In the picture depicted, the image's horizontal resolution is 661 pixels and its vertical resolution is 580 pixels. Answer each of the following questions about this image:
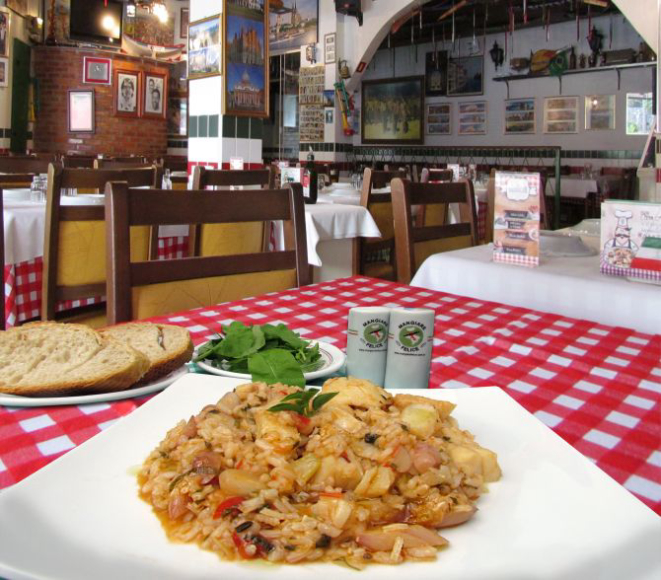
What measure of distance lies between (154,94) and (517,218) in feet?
32.9

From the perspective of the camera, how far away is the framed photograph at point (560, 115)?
9.62 metres

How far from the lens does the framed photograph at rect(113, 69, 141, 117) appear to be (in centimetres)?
1017

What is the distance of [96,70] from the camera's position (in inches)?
393

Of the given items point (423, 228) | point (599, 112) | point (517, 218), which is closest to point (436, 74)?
point (599, 112)

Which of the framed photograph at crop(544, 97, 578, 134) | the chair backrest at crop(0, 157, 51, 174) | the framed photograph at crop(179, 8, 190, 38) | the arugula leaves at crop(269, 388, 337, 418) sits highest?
the framed photograph at crop(179, 8, 190, 38)

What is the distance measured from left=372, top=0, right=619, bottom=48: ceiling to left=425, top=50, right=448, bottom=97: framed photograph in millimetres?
272

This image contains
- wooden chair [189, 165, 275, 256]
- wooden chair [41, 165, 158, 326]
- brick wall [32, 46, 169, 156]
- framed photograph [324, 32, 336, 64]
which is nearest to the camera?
wooden chair [41, 165, 158, 326]

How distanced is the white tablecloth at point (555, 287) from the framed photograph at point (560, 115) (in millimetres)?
8616

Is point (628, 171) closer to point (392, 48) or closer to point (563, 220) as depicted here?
point (563, 220)

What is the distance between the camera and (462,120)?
35.5ft

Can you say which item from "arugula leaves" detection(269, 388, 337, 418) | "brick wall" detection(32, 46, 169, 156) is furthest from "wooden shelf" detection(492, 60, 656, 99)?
"arugula leaves" detection(269, 388, 337, 418)

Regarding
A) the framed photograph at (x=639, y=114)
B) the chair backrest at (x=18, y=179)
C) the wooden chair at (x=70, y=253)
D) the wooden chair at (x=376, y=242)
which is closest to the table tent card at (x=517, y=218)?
the wooden chair at (x=70, y=253)

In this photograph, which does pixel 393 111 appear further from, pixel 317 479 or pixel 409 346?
pixel 317 479

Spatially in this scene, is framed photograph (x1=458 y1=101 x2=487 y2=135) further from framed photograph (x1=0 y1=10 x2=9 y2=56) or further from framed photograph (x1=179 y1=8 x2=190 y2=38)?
framed photograph (x1=0 y1=10 x2=9 y2=56)
